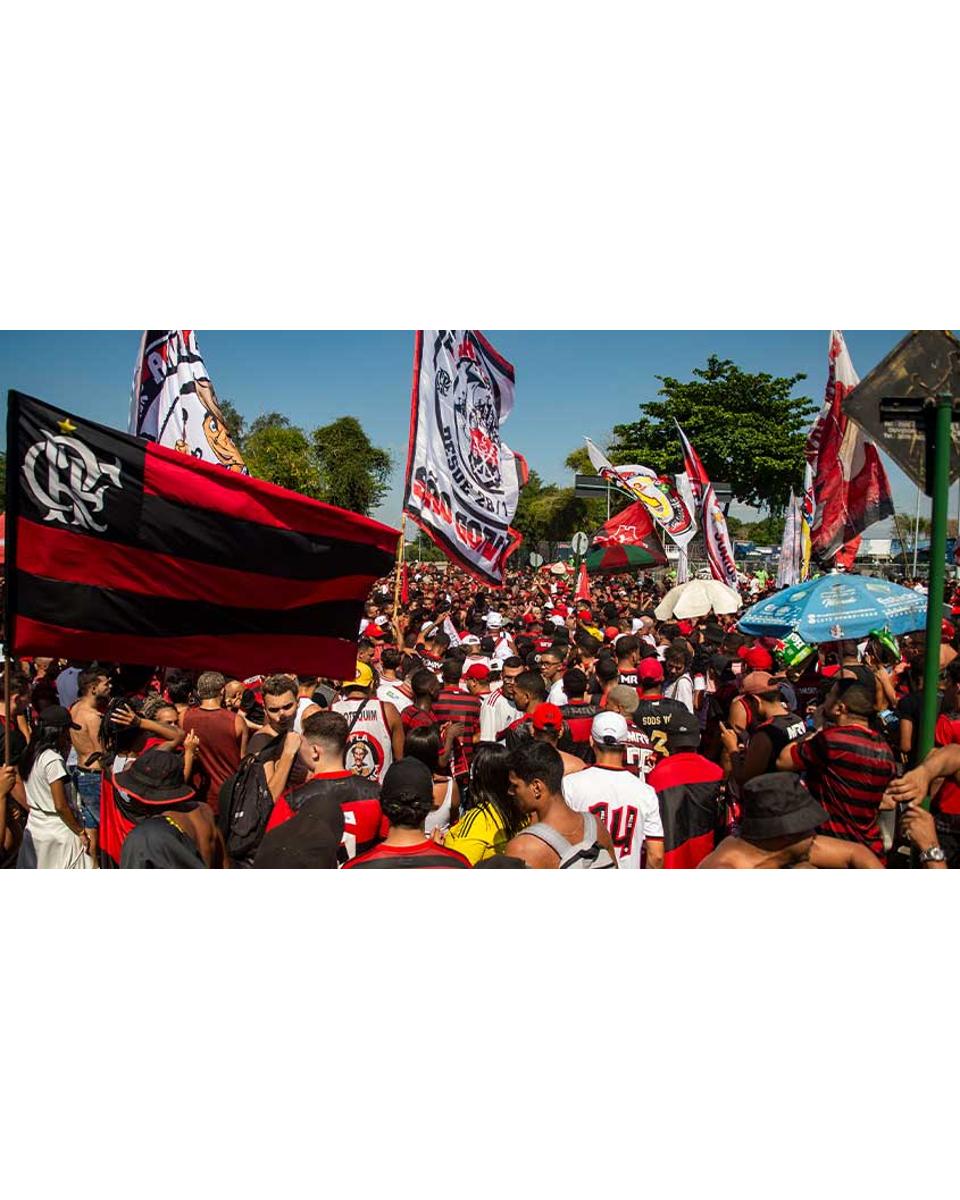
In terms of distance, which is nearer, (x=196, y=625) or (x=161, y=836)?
(x=161, y=836)

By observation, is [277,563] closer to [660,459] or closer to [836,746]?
[836,746]

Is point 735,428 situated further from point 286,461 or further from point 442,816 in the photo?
point 442,816

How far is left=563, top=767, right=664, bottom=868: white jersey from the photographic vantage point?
15.5 feet

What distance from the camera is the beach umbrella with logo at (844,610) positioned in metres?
6.91

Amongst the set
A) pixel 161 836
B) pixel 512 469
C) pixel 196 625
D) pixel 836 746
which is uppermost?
pixel 512 469

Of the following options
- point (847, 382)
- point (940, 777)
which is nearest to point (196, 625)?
point (940, 777)

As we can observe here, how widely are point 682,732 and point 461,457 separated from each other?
4.58m

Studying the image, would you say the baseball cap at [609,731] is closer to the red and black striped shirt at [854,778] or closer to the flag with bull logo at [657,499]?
the red and black striped shirt at [854,778]

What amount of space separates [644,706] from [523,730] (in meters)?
1.06

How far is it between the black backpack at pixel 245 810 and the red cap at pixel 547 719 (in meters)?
1.94

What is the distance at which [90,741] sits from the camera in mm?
5801

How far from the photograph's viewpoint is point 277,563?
501 centimetres

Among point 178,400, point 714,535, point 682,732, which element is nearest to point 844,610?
point 682,732

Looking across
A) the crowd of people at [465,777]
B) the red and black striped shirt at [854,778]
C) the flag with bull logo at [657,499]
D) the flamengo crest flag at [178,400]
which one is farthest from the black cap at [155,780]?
the flag with bull logo at [657,499]
